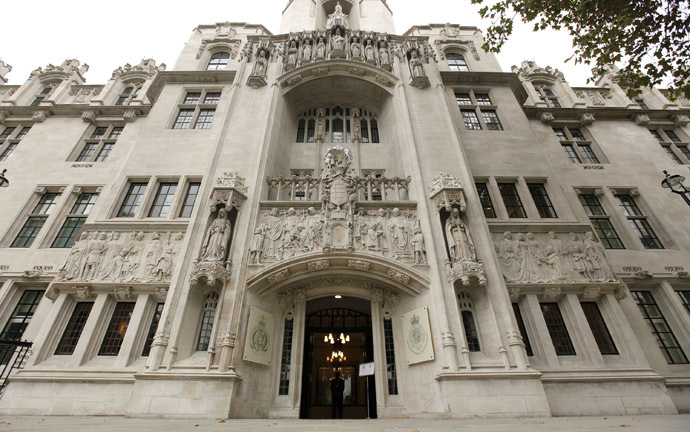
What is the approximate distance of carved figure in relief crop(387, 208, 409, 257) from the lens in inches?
457

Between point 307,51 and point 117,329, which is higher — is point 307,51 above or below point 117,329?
above

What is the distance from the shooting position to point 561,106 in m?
21.3

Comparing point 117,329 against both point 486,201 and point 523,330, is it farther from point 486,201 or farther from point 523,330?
point 486,201

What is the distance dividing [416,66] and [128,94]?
18510 millimetres

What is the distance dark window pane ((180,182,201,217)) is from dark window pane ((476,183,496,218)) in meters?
12.8

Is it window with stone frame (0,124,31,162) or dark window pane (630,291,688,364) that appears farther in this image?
window with stone frame (0,124,31,162)

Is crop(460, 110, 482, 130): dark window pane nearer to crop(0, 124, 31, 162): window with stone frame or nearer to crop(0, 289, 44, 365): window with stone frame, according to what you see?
crop(0, 289, 44, 365): window with stone frame

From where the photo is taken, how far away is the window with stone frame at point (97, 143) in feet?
57.7

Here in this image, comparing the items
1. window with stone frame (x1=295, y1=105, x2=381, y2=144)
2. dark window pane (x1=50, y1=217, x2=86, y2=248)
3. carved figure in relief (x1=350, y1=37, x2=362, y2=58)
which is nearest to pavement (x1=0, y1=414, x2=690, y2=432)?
dark window pane (x1=50, y1=217, x2=86, y2=248)

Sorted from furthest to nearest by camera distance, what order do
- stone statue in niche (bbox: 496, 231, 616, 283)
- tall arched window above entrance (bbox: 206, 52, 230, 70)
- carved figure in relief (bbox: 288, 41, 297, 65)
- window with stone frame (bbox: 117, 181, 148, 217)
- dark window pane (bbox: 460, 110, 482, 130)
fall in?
tall arched window above entrance (bbox: 206, 52, 230, 70), carved figure in relief (bbox: 288, 41, 297, 65), dark window pane (bbox: 460, 110, 482, 130), window with stone frame (bbox: 117, 181, 148, 217), stone statue in niche (bbox: 496, 231, 616, 283)

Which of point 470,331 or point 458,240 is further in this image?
point 458,240

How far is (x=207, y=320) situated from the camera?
35.3 ft

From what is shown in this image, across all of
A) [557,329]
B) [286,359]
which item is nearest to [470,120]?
[557,329]

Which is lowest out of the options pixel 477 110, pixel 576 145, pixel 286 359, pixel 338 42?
pixel 286 359
